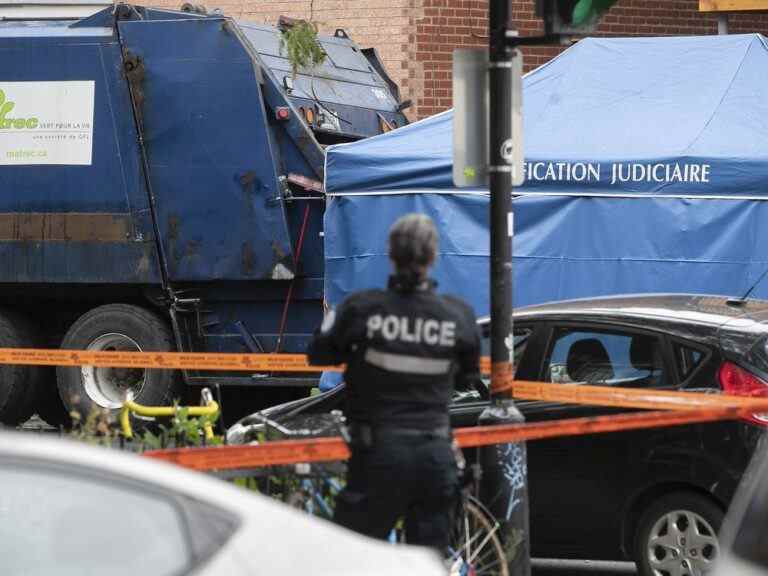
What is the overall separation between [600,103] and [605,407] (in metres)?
5.43

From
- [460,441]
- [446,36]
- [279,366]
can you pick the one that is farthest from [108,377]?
[446,36]

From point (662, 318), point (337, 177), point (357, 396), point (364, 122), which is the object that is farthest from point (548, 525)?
point (364, 122)

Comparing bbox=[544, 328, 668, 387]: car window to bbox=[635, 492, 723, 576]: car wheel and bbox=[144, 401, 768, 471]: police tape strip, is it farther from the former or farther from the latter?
bbox=[635, 492, 723, 576]: car wheel

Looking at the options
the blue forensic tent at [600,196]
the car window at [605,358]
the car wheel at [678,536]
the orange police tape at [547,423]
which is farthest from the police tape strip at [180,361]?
the car wheel at [678,536]

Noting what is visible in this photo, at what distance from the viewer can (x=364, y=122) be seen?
1466 cm

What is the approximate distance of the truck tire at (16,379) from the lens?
13.6m

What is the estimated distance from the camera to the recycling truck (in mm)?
12977

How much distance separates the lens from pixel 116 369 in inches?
526

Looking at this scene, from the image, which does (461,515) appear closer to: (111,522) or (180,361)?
(111,522)

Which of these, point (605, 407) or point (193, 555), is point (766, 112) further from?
point (193, 555)

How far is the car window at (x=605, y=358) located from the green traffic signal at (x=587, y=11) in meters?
1.70

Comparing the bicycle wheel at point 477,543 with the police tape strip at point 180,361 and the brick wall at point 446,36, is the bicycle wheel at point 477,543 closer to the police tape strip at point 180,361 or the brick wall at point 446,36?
the police tape strip at point 180,361

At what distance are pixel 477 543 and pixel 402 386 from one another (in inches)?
52.3

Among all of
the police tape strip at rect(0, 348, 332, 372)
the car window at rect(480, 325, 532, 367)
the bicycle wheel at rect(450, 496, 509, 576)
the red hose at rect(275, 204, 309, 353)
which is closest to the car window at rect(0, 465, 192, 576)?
the bicycle wheel at rect(450, 496, 509, 576)
